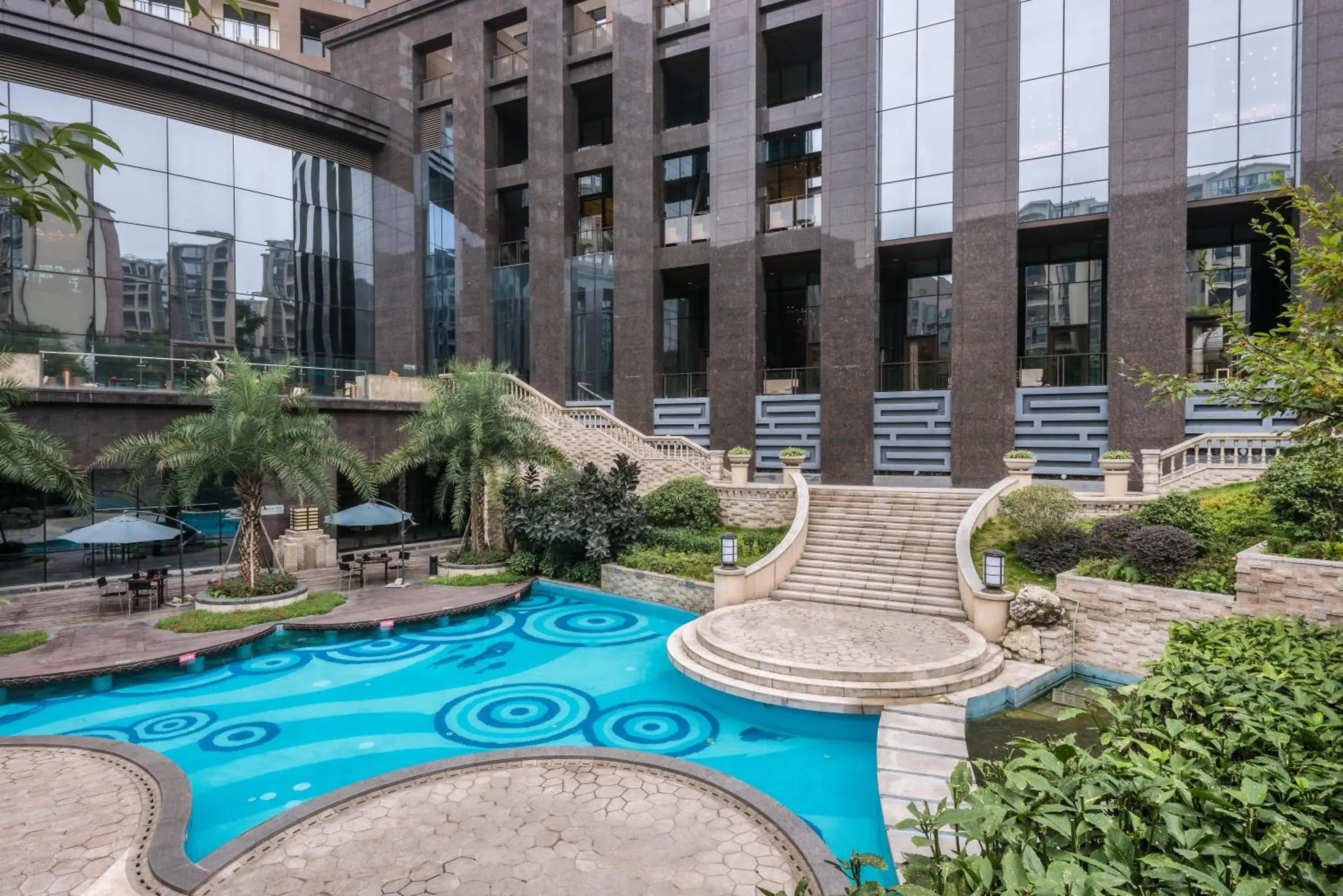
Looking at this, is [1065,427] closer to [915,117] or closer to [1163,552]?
[1163,552]

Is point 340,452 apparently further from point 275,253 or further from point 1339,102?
point 1339,102

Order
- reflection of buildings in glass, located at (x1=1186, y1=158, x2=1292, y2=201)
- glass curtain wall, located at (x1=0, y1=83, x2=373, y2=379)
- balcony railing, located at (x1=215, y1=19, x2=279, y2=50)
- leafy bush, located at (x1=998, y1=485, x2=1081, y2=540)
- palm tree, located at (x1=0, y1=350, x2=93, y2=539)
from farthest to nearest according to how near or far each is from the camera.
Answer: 1. balcony railing, located at (x1=215, y1=19, x2=279, y2=50)
2. glass curtain wall, located at (x1=0, y1=83, x2=373, y2=379)
3. reflection of buildings in glass, located at (x1=1186, y1=158, x2=1292, y2=201)
4. leafy bush, located at (x1=998, y1=485, x2=1081, y2=540)
5. palm tree, located at (x1=0, y1=350, x2=93, y2=539)

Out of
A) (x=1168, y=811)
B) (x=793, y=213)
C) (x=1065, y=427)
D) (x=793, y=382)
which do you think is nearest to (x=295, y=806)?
(x=1168, y=811)

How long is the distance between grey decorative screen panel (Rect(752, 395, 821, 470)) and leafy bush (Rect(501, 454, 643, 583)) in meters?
6.69

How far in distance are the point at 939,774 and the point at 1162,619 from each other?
21.6ft

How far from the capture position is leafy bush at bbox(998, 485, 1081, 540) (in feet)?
52.4

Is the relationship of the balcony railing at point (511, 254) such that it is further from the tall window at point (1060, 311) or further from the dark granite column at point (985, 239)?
the tall window at point (1060, 311)

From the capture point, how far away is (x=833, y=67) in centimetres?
2422

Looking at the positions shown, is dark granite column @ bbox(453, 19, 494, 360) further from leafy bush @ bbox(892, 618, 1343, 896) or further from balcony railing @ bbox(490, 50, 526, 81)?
leafy bush @ bbox(892, 618, 1343, 896)

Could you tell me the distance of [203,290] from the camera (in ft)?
83.9

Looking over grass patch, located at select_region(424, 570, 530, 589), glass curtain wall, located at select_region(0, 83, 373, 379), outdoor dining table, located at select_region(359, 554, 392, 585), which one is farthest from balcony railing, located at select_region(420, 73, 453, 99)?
grass patch, located at select_region(424, 570, 530, 589)

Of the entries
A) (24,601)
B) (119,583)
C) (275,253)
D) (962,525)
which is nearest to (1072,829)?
(962,525)

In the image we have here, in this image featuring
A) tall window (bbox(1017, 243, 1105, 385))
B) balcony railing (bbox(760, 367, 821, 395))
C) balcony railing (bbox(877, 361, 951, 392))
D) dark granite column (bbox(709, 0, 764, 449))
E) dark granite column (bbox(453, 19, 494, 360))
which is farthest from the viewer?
dark granite column (bbox(453, 19, 494, 360))

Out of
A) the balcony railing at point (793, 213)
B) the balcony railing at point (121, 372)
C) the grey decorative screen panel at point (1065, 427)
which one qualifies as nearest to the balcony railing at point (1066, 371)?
the grey decorative screen panel at point (1065, 427)
